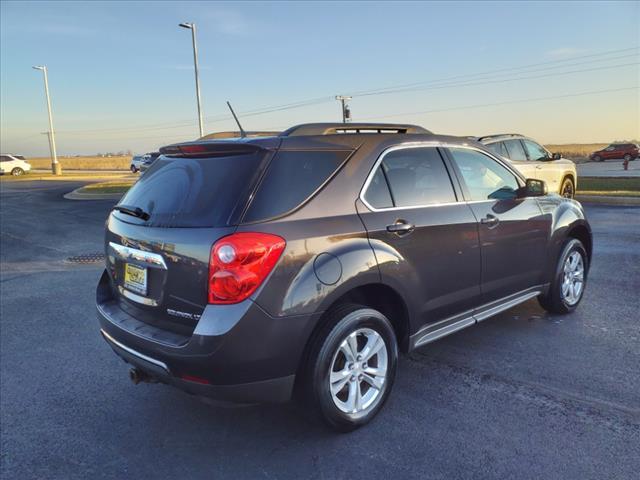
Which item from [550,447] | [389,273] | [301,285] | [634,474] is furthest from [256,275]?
[634,474]

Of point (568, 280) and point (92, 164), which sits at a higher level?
point (92, 164)

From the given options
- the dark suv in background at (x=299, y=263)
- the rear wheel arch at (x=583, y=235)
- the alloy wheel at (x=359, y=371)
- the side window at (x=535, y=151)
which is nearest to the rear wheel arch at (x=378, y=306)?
the dark suv in background at (x=299, y=263)

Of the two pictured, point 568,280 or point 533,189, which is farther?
point 568,280

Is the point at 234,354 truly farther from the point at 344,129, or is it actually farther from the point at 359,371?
the point at 344,129

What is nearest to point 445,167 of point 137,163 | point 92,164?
point 137,163

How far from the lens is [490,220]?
13.3ft

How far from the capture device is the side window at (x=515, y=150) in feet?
36.2

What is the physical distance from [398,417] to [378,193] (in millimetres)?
1457

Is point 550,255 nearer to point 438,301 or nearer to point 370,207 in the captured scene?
point 438,301

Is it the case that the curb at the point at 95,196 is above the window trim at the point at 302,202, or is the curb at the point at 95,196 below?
below

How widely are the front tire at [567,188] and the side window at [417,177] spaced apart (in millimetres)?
10220

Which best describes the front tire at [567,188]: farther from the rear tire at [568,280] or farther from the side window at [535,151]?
the rear tire at [568,280]

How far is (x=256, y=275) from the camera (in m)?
2.66

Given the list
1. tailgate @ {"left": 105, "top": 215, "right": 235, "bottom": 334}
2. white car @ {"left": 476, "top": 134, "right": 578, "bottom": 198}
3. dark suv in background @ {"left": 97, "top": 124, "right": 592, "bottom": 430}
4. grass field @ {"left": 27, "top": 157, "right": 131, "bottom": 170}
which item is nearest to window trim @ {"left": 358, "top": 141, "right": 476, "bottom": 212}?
dark suv in background @ {"left": 97, "top": 124, "right": 592, "bottom": 430}
